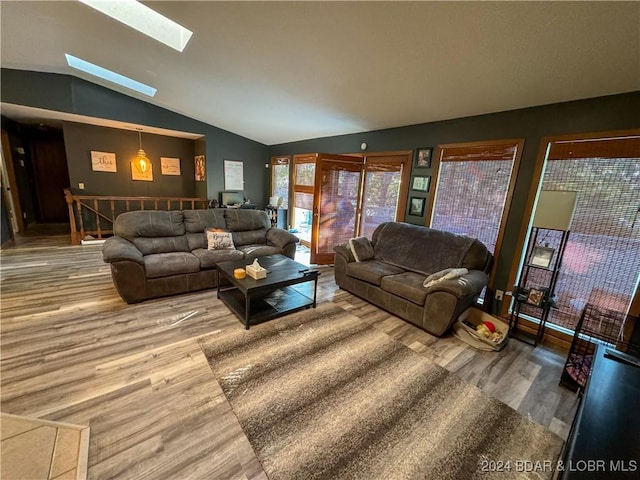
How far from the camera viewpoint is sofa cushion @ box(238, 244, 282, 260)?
147 inches

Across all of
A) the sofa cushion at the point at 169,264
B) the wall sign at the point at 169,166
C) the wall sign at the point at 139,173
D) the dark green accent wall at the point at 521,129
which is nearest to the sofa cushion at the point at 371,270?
the dark green accent wall at the point at 521,129

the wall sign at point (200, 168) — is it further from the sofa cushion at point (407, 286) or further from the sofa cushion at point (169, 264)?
the sofa cushion at point (407, 286)

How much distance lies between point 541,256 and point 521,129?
1452 mm

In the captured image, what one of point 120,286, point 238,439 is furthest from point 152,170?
point 238,439

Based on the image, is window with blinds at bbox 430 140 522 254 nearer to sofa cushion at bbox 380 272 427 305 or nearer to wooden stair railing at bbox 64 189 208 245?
sofa cushion at bbox 380 272 427 305

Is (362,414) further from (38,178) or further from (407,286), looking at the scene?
(38,178)

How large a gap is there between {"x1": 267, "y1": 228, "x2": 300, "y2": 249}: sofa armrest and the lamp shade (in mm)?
3053

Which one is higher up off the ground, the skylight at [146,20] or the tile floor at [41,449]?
the skylight at [146,20]

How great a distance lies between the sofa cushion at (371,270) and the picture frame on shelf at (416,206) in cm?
101

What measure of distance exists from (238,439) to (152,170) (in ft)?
23.0

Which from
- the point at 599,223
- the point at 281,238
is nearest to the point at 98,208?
the point at 281,238

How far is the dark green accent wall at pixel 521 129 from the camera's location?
7.68 feet

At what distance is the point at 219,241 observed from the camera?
374 cm

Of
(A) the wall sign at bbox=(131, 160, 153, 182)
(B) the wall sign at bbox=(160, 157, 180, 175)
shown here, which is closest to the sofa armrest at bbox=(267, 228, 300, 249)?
(A) the wall sign at bbox=(131, 160, 153, 182)
